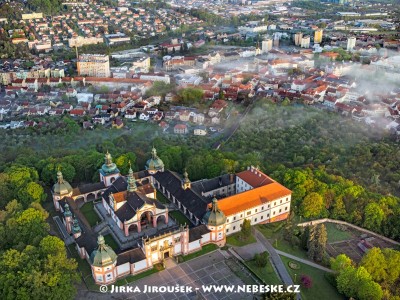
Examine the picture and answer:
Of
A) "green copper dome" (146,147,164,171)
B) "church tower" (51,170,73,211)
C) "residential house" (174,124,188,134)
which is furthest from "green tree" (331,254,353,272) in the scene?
"residential house" (174,124,188,134)

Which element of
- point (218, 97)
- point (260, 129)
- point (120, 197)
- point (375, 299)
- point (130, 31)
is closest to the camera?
point (375, 299)

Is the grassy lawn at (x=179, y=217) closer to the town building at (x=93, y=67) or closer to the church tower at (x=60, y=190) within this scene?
the church tower at (x=60, y=190)

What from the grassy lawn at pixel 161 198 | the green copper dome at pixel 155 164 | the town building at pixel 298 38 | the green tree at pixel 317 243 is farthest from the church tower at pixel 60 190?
the town building at pixel 298 38

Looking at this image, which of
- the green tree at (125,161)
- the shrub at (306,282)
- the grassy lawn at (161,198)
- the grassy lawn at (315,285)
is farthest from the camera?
the green tree at (125,161)

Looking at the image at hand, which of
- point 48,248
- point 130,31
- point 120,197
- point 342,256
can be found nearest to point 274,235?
point 342,256

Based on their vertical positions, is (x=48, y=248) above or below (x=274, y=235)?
above

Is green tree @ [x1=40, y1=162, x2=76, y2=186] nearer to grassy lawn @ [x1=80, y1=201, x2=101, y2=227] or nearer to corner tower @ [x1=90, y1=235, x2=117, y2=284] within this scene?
grassy lawn @ [x1=80, y1=201, x2=101, y2=227]

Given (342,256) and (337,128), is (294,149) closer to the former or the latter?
(337,128)
